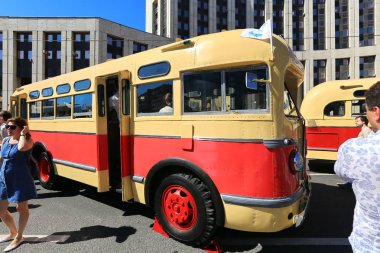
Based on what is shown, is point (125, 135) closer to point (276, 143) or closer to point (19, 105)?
point (276, 143)

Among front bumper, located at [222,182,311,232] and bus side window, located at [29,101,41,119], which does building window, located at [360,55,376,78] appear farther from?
front bumper, located at [222,182,311,232]

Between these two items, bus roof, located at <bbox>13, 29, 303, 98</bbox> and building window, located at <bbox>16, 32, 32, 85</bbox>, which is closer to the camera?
bus roof, located at <bbox>13, 29, 303, 98</bbox>

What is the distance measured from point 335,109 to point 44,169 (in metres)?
8.13

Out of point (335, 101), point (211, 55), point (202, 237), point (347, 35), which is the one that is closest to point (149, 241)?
point (202, 237)

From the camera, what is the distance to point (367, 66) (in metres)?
50.9

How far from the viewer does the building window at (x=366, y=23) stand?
169ft

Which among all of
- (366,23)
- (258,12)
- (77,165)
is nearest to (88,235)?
(77,165)

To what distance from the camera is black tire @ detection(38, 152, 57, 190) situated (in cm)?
640

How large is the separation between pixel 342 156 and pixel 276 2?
2739 inches

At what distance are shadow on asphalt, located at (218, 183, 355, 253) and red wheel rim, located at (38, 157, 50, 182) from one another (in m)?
4.51

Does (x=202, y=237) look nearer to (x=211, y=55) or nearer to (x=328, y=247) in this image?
(x=328, y=247)

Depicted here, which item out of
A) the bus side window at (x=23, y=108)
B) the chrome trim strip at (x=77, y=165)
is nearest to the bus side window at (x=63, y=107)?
the chrome trim strip at (x=77, y=165)

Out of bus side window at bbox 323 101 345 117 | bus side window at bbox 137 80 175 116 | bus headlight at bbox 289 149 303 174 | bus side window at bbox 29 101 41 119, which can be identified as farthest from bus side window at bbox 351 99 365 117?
bus side window at bbox 29 101 41 119

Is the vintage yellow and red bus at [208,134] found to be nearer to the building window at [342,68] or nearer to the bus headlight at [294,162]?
the bus headlight at [294,162]
